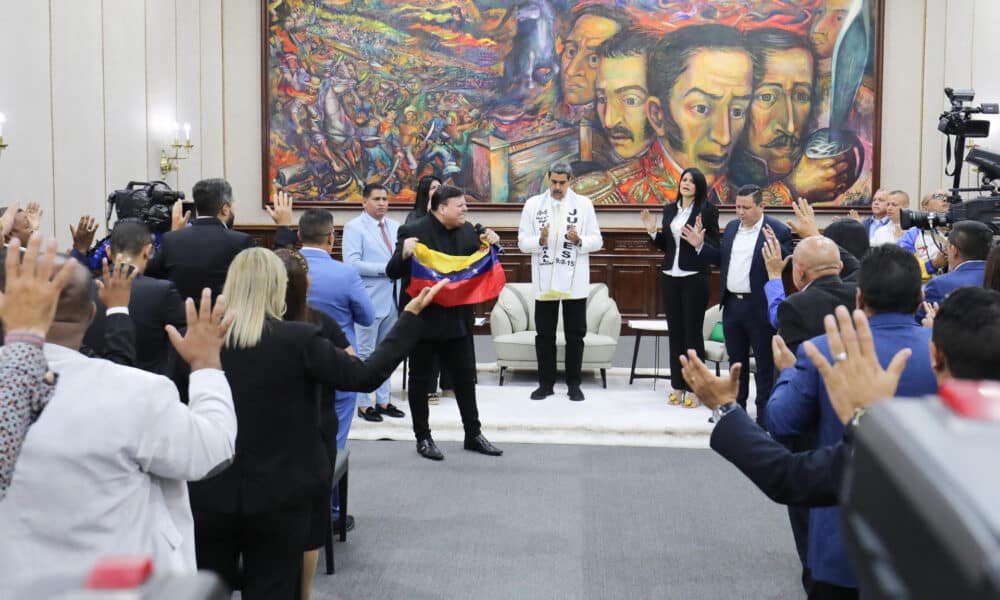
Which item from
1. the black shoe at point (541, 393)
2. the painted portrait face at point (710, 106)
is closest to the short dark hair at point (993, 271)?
the black shoe at point (541, 393)

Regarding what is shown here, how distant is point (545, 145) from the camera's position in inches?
489

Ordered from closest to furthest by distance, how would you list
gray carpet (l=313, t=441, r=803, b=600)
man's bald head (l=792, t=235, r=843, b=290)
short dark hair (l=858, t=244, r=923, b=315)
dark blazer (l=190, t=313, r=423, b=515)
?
short dark hair (l=858, t=244, r=923, b=315) < dark blazer (l=190, t=313, r=423, b=515) < man's bald head (l=792, t=235, r=843, b=290) < gray carpet (l=313, t=441, r=803, b=600)

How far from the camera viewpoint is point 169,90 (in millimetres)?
10992

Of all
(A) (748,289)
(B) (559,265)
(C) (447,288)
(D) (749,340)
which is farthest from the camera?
(B) (559,265)

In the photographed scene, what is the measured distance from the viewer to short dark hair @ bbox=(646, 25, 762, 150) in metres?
12.2

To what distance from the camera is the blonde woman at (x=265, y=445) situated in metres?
2.96

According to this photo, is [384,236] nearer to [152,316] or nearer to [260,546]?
[152,316]

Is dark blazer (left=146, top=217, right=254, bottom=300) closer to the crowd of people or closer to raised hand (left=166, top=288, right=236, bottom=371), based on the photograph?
the crowd of people

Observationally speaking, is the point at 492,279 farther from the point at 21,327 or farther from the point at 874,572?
the point at 874,572

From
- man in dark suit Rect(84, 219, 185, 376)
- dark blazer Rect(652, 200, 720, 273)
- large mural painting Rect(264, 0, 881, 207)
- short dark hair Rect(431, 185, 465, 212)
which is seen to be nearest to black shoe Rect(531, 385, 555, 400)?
dark blazer Rect(652, 200, 720, 273)

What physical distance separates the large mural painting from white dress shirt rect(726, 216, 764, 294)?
5230mm

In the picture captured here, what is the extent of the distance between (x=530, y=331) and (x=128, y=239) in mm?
5619

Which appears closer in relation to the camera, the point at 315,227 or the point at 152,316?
the point at 152,316

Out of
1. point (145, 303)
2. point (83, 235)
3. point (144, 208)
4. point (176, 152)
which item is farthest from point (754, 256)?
point (176, 152)
